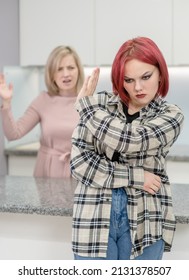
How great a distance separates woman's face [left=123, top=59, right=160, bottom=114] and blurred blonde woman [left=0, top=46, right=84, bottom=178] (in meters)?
1.21

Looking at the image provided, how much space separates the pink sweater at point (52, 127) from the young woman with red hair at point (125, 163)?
1236 mm

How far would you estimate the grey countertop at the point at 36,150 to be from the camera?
2.99 m

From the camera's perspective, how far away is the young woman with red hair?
125 cm

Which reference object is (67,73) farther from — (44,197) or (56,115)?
(44,197)

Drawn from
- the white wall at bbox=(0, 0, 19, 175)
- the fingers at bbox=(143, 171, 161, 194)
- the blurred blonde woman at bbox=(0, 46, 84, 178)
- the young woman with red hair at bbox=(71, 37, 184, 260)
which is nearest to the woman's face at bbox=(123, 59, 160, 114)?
the young woman with red hair at bbox=(71, 37, 184, 260)

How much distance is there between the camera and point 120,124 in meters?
1.26

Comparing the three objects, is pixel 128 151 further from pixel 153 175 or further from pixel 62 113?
pixel 62 113

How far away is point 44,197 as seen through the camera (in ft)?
5.74

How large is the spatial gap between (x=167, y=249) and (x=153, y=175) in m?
0.23

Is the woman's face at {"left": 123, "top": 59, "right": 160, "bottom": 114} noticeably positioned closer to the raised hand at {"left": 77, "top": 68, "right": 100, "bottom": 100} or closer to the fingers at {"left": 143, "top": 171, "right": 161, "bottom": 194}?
the raised hand at {"left": 77, "top": 68, "right": 100, "bottom": 100}

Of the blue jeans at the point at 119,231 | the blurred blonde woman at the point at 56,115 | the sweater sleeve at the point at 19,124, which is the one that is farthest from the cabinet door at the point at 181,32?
the blue jeans at the point at 119,231

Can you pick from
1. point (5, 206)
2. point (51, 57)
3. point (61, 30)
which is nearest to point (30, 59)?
point (61, 30)

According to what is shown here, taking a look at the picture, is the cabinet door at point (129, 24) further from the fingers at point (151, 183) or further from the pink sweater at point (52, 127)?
the fingers at point (151, 183)

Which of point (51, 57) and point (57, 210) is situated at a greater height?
point (51, 57)
